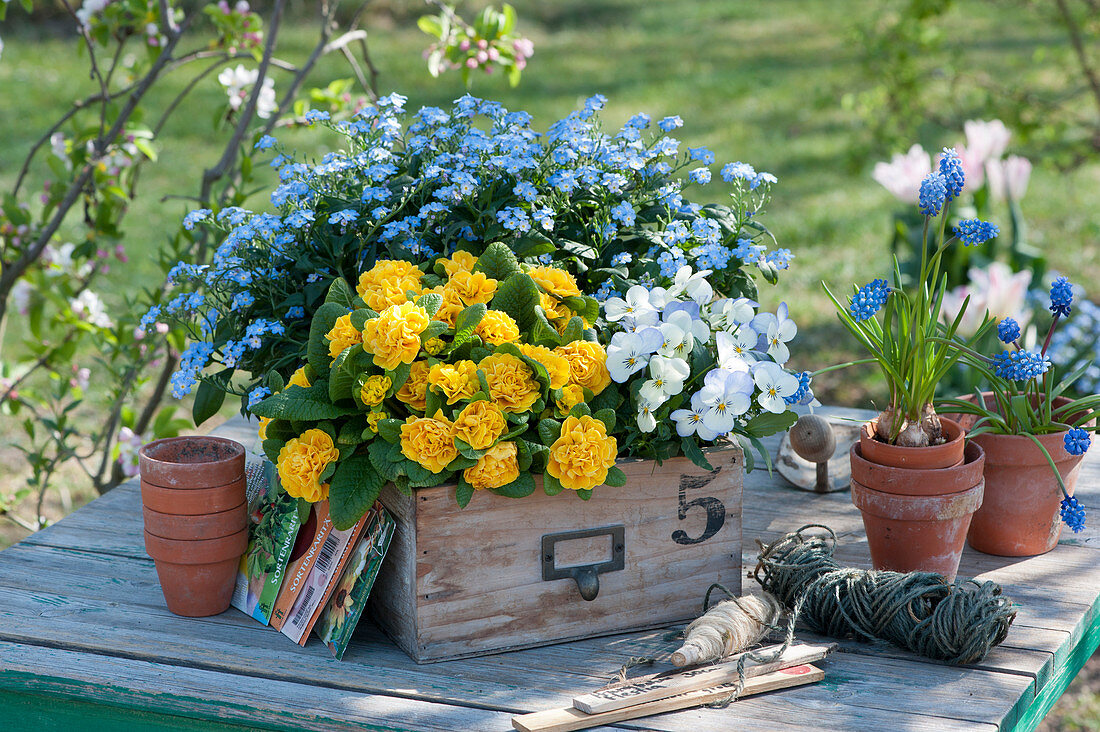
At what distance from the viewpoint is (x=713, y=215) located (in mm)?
1845

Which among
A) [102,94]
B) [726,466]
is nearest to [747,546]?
[726,466]

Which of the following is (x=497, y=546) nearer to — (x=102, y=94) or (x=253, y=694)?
(x=253, y=694)

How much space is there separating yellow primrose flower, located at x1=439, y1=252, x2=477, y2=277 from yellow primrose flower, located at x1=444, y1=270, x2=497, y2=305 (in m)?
0.07

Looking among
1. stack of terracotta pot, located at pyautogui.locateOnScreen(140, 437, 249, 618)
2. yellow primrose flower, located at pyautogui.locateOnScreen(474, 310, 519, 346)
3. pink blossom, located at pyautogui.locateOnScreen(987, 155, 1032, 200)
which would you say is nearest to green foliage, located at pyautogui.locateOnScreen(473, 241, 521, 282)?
yellow primrose flower, located at pyautogui.locateOnScreen(474, 310, 519, 346)

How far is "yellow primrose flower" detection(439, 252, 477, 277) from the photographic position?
63.6 inches

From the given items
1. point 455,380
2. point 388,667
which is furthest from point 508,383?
point 388,667

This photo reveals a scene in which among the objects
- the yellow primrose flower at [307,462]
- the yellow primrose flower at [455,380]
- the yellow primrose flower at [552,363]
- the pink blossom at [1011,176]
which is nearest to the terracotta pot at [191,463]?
the yellow primrose flower at [307,462]

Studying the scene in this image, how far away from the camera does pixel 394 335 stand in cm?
138

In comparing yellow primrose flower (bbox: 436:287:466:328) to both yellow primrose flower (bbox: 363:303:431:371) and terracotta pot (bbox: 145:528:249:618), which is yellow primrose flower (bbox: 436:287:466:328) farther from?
terracotta pot (bbox: 145:528:249:618)

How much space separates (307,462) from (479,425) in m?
0.24

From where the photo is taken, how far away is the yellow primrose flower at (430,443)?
1.36m

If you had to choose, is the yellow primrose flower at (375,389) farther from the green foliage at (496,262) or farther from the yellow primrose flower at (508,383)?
the green foliage at (496,262)

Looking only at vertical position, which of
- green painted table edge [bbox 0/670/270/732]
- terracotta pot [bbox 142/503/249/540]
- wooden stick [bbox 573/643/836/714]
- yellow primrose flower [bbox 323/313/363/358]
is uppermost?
yellow primrose flower [bbox 323/313/363/358]

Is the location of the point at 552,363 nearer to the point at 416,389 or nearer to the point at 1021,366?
the point at 416,389
